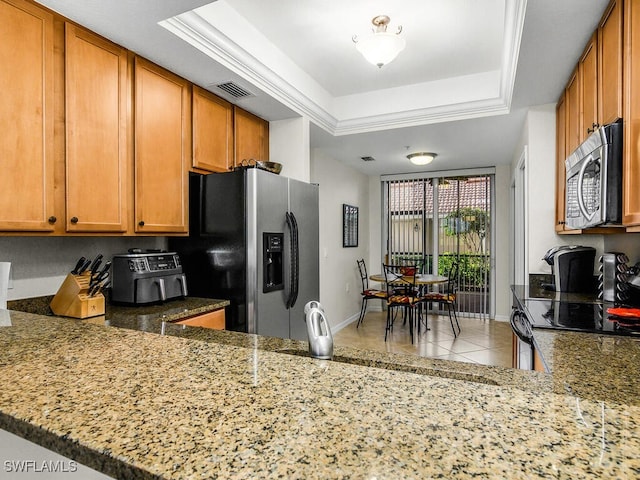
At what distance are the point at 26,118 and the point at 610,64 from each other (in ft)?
8.51

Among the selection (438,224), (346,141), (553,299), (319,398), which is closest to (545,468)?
(319,398)

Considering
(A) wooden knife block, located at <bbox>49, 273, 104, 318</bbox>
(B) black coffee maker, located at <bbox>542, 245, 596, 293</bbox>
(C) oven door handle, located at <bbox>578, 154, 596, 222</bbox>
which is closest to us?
(C) oven door handle, located at <bbox>578, 154, 596, 222</bbox>

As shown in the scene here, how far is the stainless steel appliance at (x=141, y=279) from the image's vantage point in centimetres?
217

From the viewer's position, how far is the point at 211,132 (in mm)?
2738

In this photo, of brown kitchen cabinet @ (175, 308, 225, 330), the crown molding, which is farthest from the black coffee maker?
brown kitchen cabinet @ (175, 308, 225, 330)

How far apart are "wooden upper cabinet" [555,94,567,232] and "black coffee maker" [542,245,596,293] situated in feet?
0.64

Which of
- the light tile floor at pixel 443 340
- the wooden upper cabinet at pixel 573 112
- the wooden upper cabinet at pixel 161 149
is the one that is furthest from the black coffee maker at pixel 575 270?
the wooden upper cabinet at pixel 161 149

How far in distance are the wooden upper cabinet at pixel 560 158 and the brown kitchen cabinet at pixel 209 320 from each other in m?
2.38

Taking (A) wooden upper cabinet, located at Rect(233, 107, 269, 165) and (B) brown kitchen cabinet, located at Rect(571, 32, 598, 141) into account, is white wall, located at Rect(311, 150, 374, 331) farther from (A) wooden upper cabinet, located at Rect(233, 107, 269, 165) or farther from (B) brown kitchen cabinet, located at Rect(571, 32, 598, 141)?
(B) brown kitchen cabinet, located at Rect(571, 32, 598, 141)

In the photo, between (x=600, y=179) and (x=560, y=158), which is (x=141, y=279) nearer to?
(x=600, y=179)

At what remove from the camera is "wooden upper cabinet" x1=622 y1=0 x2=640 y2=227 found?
1440 mm

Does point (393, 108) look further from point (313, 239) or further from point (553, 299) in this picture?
point (553, 299)

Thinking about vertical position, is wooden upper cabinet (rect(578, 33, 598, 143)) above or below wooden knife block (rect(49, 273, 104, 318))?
above

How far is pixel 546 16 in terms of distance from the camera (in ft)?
5.79
